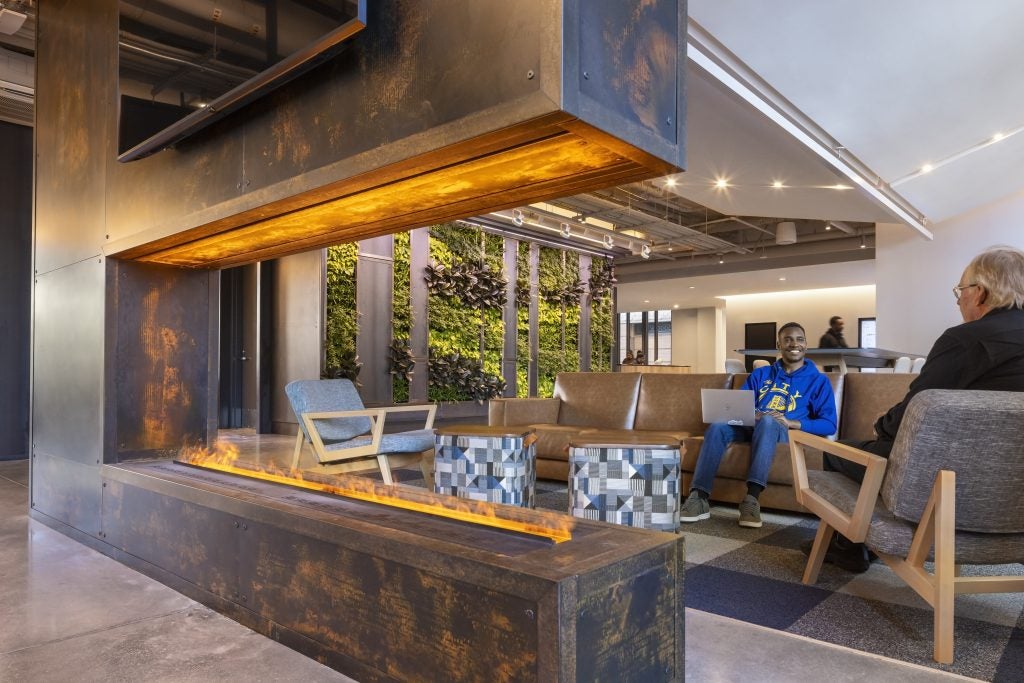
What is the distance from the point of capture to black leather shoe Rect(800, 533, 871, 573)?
2816 millimetres

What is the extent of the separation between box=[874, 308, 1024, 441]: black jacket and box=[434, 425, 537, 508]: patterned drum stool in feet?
6.01

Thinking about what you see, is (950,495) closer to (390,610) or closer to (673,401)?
Answer: (390,610)

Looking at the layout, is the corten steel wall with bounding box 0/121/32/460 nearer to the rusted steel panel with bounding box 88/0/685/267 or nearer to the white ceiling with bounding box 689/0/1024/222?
the rusted steel panel with bounding box 88/0/685/267

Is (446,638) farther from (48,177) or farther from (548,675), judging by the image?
(48,177)

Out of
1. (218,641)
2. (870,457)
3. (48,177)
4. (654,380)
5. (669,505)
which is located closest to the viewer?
(218,641)

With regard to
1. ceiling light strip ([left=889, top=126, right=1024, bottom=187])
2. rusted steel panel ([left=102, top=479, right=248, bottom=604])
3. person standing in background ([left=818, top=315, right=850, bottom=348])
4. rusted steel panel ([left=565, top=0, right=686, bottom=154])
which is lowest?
rusted steel panel ([left=102, top=479, right=248, bottom=604])

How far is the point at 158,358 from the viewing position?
3143 mm

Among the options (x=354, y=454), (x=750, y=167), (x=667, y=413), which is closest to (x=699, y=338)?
(x=750, y=167)

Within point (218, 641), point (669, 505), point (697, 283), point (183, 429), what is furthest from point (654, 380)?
point (697, 283)

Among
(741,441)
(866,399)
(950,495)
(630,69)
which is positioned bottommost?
(741,441)

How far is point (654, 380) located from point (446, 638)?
12.9 feet

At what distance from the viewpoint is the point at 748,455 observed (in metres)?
4.02

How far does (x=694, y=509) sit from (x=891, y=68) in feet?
10.9

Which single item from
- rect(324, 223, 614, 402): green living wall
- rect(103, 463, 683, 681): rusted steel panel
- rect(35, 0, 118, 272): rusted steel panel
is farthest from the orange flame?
rect(324, 223, 614, 402): green living wall
